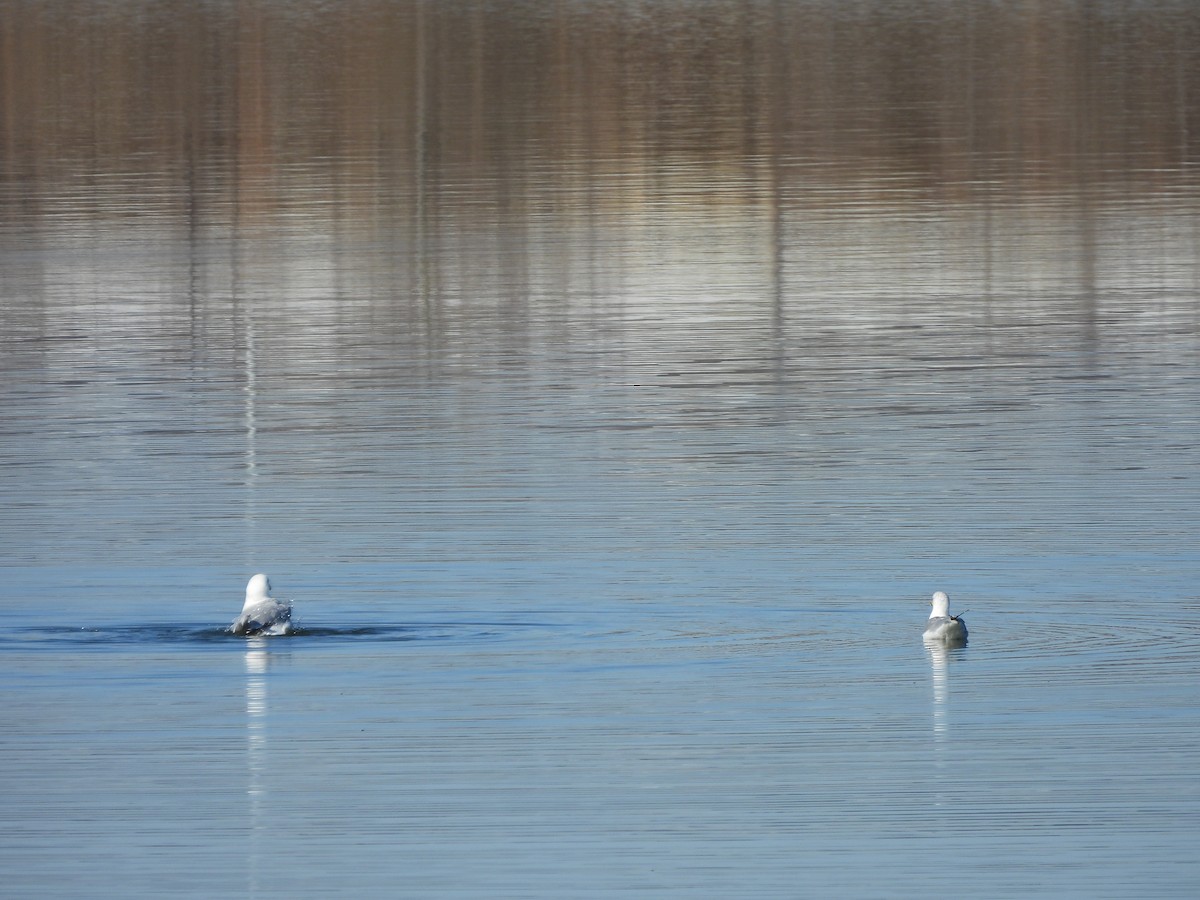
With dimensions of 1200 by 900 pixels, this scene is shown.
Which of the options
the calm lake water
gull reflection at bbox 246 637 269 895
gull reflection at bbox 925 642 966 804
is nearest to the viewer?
gull reflection at bbox 246 637 269 895

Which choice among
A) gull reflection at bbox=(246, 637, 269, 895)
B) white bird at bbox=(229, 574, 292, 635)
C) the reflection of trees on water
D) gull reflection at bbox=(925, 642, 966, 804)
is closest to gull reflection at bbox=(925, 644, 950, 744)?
gull reflection at bbox=(925, 642, 966, 804)

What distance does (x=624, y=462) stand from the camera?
62.6ft

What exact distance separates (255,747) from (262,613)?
5.43 feet

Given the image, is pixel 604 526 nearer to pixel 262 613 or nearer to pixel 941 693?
pixel 262 613

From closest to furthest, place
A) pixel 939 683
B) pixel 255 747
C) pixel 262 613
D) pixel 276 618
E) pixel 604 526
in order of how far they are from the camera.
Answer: pixel 255 747
pixel 939 683
pixel 262 613
pixel 276 618
pixel 604 526

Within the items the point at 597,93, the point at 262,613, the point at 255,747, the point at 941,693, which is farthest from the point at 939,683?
the point at 597,93

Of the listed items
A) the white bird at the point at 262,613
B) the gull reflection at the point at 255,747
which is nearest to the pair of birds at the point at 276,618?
the white bird at the point at 262,613

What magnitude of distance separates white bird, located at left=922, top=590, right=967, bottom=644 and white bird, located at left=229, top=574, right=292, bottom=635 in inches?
121

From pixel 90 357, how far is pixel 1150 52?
1903 inches

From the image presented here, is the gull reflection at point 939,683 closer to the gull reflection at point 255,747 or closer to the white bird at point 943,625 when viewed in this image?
the white bird at point 943,625

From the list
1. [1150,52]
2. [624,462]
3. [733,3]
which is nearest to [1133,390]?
[624,462]

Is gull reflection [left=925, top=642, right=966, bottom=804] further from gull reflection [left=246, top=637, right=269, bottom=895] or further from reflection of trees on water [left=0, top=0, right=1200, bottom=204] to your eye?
reflection of trees on water [left=0, top=0, right=1200, bottom=204]

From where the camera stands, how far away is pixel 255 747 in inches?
486

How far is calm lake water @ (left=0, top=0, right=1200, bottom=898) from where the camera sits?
1116cm
